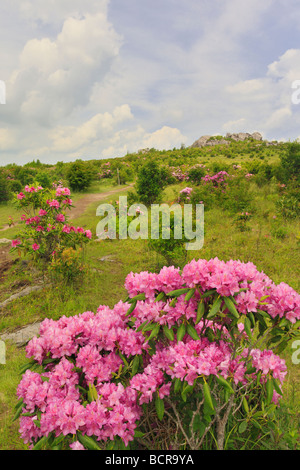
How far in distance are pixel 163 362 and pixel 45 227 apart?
4591 millimetres

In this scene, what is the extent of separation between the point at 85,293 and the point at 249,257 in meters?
3.69

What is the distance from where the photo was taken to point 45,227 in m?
5.54

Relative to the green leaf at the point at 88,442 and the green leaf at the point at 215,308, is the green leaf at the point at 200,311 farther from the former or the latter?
the green leaf at the point at 88,442

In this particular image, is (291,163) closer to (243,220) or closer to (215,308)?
(243,220)

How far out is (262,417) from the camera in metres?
1.76

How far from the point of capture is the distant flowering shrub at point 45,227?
5.41 m

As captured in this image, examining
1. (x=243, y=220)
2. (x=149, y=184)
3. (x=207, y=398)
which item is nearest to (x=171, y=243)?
(x=243, y=220)

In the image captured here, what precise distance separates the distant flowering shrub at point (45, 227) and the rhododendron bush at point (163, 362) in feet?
12.7

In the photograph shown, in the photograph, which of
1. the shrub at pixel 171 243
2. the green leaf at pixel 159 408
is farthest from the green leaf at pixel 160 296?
the shrub at pixel 171 243

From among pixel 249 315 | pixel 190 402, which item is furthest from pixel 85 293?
pixel 249 315

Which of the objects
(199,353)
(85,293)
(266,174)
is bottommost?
(85,293)

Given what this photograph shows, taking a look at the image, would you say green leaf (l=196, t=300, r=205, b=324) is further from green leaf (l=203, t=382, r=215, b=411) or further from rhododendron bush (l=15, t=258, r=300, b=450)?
green leaf (l=203, t=382, r=215, b=411)

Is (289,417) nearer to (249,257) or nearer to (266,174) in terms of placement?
(249,257)

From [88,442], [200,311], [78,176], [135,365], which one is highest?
[78,176]
